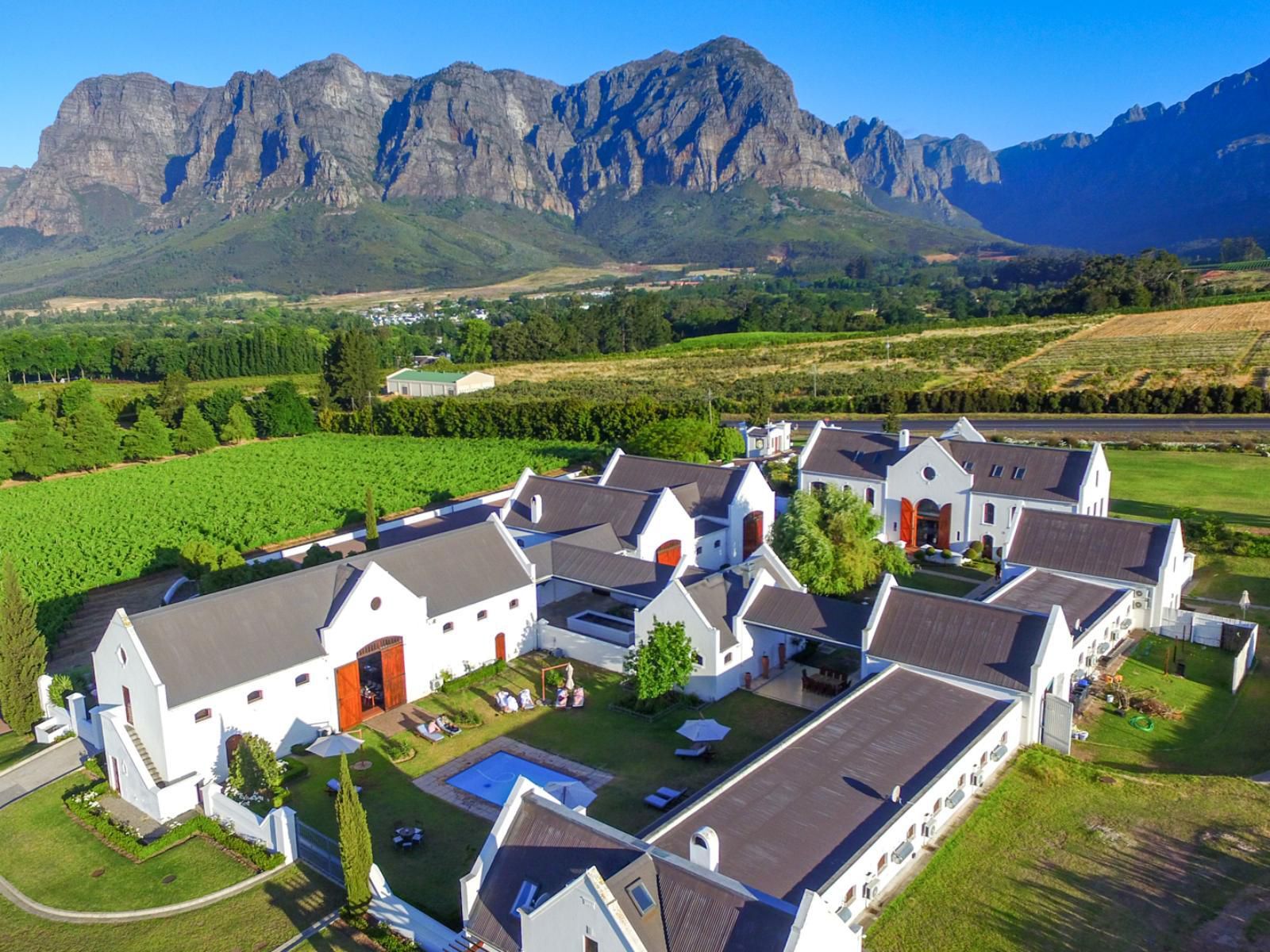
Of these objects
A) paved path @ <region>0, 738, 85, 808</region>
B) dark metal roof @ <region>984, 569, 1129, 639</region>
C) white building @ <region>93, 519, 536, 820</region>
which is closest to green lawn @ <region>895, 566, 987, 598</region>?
dark metal roof @ <region>984, 569, 1129, 639</region>

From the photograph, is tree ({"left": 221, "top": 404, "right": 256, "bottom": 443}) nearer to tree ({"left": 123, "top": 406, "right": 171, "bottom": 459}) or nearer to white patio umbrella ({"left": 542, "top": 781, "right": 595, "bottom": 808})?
tree ({"left": 123, "top": 406, "right": 171, "bottom": 459})

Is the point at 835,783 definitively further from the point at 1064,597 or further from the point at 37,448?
the point at 37,448

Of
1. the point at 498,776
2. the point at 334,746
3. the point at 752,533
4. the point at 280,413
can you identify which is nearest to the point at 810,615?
the point at 498,776

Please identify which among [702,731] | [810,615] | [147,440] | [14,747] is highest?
[147,440]

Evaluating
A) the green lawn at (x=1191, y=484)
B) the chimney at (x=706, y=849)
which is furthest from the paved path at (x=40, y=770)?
the green lawn at (x=1191, y=484)

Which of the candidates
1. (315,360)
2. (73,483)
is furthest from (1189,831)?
(315,360)

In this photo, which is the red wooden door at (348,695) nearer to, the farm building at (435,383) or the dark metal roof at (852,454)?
the dark metal roof at (852,454)
